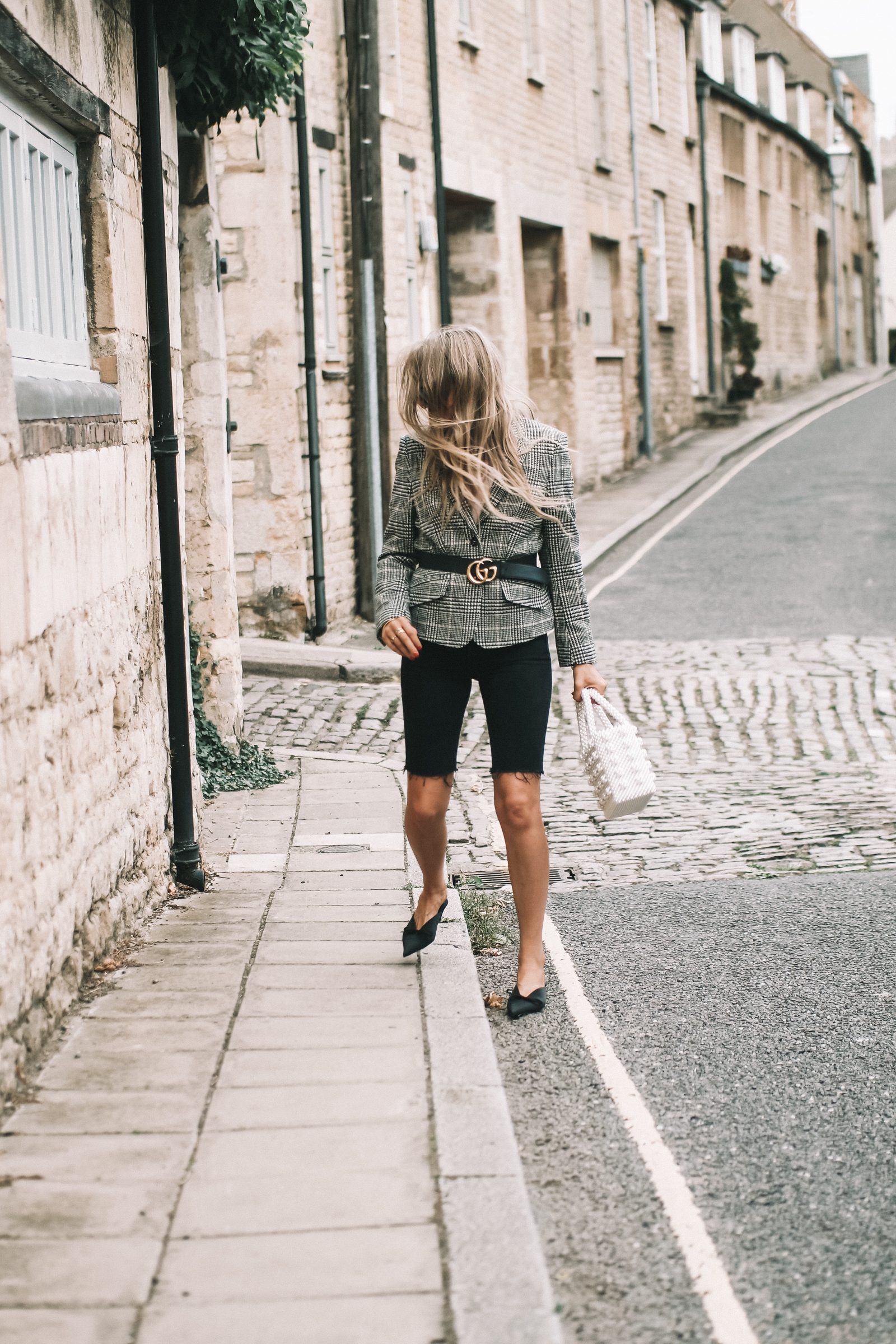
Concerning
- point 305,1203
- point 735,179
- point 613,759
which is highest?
point 735,179

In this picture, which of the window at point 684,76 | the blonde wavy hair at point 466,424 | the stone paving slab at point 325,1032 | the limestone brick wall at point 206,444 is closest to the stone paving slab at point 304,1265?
the stone paving slab at point 325,1032

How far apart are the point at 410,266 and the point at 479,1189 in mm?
13179

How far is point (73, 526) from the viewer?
4691mm

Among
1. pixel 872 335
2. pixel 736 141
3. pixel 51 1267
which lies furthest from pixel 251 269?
pixel 872 335

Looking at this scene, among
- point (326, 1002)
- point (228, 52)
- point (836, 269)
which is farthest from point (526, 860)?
point (836, 269)

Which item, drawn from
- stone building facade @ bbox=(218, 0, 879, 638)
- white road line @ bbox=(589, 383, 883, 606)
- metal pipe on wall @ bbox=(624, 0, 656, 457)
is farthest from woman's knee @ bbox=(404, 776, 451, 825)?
metal pipe on wall @ bbox=(624, 0, 656, 457)

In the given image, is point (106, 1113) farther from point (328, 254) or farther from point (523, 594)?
point (328, 254)

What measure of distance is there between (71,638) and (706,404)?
26502 millimetres

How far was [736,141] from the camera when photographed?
34.0m

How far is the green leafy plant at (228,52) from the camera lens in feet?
21.1

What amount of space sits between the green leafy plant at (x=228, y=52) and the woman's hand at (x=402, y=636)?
3071 millimetres

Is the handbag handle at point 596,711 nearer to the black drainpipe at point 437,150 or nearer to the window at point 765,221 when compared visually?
the black drainpipe at point 437,150

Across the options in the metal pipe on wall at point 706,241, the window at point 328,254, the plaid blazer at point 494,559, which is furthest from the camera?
the metal pipe on wall at point 706,241

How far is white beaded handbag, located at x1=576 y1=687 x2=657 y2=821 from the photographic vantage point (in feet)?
15.0
